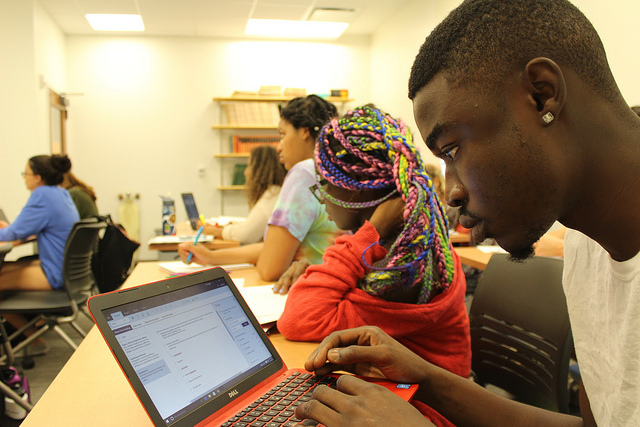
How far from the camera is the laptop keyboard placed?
68cm

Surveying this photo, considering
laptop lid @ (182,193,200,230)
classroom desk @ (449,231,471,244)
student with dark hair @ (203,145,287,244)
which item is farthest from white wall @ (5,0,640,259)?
student with dark hair @ (203,145,287,244)

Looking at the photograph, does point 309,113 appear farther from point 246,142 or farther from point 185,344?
point 246,142

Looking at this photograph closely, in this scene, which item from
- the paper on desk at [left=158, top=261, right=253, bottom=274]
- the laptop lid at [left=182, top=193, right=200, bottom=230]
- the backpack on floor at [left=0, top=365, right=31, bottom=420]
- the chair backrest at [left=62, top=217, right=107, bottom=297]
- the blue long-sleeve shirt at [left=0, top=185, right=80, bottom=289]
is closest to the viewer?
the paper on desk at [left=158, top=261, right=253, bottom=274]

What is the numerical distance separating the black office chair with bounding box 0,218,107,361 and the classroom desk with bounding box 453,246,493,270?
2276 mm

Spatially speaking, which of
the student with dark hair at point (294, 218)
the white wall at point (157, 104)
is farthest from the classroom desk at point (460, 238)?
the white wall at point (157, 104)

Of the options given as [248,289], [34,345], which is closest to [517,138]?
[248,289]

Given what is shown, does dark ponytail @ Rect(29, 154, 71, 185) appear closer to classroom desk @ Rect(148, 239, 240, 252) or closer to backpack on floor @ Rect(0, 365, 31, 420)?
classroom desk @ Rect(148, 239, 240, 252)

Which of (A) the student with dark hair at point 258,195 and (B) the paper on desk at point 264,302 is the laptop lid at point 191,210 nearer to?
(A) the student with dark hair at point 258,195

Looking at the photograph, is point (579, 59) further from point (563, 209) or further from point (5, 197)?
point (5, 197)

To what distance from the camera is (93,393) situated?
2.84ft

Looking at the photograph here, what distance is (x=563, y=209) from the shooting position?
674mm

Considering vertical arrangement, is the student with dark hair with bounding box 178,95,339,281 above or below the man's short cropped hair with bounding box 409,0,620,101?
below

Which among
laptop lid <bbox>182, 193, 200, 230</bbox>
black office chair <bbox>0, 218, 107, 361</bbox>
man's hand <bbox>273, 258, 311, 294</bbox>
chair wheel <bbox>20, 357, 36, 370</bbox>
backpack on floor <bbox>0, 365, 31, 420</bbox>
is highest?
man's hand <bbox>273, 258, 311, 294</bbox>

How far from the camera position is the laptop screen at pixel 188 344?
661 mm
